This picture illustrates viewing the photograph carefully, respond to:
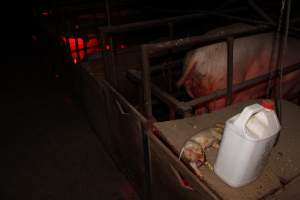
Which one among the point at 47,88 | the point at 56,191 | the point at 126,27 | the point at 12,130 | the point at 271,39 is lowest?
the point at 56,191

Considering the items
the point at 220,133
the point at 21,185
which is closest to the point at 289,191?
the point at 220,133

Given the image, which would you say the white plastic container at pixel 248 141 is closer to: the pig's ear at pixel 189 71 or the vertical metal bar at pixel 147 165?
the vertical metal bar at pixel 147 165

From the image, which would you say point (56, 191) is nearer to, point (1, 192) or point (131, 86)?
point (1, 192)

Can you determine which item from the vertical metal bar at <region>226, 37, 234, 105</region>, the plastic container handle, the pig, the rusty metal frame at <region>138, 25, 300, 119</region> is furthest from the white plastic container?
the pig

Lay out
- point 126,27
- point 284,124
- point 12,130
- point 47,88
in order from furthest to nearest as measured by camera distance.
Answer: point 47,88, point 12,130, point 126,27, point 284,124

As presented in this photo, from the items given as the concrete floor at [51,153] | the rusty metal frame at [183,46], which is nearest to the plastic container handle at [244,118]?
the rusty metal frame at [183,46]

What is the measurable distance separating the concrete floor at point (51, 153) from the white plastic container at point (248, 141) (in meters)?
1.84

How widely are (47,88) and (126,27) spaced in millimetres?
3510

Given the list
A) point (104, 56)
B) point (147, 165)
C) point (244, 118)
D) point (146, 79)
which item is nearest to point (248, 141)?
point (244, 118)

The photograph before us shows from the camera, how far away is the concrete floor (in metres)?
3.08

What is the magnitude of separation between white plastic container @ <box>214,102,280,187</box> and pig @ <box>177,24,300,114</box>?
4.00 feet

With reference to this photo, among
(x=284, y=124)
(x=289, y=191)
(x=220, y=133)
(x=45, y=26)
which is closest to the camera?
(x=289, y=191)

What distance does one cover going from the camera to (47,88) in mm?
5402

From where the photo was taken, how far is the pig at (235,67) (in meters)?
2.55
